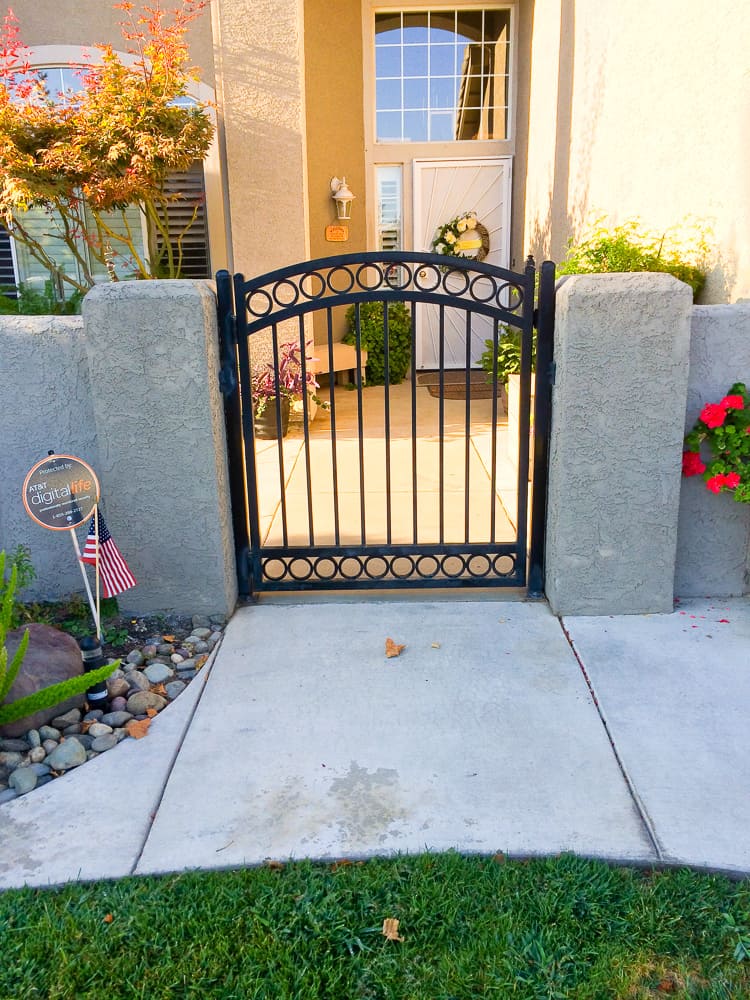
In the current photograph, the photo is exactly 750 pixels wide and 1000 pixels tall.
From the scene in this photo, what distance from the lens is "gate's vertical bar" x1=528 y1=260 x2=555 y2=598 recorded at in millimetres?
3926

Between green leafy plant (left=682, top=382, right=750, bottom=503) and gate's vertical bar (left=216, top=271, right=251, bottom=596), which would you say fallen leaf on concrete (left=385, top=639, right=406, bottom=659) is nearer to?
gate's vertical bar (left=216, top=271, right=251, bottom=596)

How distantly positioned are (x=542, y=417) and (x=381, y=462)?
9.24ft

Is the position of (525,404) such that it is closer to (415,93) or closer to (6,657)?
(6,657)

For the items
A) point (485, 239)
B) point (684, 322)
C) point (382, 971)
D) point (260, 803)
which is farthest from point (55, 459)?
point (485, 239)

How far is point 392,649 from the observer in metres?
3.71

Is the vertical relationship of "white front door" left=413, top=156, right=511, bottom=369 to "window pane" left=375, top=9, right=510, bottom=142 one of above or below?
below

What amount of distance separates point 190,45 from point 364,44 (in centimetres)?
260

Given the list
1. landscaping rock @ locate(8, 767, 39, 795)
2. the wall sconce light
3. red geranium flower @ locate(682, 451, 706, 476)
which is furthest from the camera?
the wall sconce light

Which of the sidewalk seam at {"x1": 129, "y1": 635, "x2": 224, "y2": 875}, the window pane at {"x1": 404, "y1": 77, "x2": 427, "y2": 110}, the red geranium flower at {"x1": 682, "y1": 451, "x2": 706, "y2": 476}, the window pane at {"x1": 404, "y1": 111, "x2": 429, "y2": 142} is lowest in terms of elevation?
the sidewalk seam at {"x1": 129, "y1": 635, "x2": 224, "y2": 875}

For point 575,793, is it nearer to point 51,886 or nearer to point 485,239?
point 51,886

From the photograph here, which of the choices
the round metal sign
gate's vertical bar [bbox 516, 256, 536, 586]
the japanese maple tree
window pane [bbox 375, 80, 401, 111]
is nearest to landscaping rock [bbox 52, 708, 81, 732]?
the round metal sign

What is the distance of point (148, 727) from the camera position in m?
3.25

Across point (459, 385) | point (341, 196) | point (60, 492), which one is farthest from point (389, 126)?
point (60, 492)

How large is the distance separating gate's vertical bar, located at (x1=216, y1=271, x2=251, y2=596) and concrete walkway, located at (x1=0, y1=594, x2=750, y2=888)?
2.08 feet
